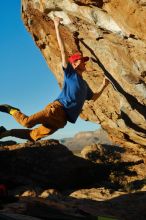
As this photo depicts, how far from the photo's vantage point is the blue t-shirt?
31.2 feet

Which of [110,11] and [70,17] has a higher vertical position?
[70,17]

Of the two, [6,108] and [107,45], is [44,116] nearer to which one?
[6,108]

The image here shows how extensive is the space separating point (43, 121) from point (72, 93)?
3.68ft

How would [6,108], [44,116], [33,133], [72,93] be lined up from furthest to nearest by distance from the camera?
[33,133] < [6,108] < [44,116] < [72,93]

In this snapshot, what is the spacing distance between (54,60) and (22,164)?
32.9 feet

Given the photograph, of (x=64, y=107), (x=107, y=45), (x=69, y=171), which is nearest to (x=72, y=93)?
(x=64, y=107)

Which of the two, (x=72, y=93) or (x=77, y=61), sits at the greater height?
(x=77, y=61)

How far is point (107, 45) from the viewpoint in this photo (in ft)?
45.3

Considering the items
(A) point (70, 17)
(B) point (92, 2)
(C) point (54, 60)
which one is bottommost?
(B) point (92, 2)

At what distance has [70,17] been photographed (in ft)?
44.8

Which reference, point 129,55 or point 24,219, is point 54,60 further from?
point 24,219

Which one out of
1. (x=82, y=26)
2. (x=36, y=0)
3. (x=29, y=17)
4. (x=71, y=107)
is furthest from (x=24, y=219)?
(x=29, y=17)

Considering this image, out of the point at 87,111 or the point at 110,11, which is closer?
the point at 110,11

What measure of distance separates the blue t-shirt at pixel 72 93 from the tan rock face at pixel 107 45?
2692 mm
